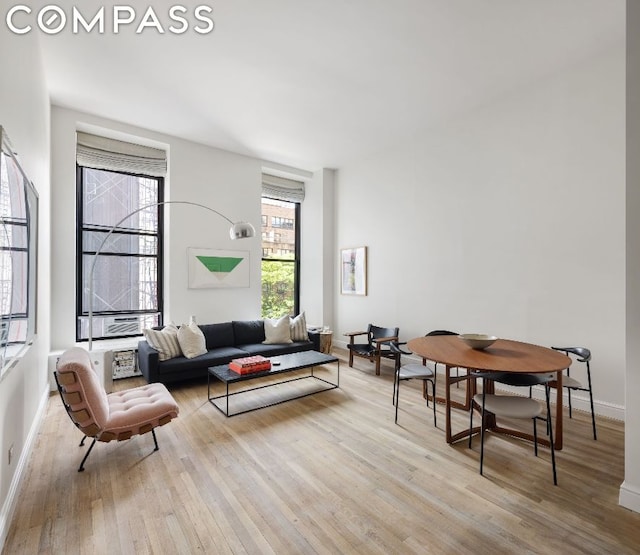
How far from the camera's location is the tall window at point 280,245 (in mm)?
6160

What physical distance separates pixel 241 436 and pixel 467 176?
394 cm

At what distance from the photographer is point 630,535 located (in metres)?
1.75

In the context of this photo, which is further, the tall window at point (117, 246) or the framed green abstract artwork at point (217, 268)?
the framed green abstract artwork at point (217, 268)

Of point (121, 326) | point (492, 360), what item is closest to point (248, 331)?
point (121, 326)

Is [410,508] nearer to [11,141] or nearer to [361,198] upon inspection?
[11,141]

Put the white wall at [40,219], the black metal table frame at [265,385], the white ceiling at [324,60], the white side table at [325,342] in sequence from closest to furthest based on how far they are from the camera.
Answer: the white wall at [40,219]
the white ceiling at [324,60]
the black metal table frame at [265,385]
the white side table at [325,342]

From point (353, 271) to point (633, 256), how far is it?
4150 mm

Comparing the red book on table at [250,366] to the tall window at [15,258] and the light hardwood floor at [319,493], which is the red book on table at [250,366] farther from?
the tall window at [15,258]

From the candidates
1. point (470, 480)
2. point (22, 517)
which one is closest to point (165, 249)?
point (22, 517)

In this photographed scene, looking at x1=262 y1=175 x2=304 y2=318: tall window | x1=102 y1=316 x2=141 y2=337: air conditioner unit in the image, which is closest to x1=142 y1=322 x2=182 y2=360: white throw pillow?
x1=102 y1=316 x2=141 y2=337: air conditioner unit

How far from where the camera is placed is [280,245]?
6383mm

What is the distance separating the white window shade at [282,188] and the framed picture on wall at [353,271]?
57.7 inches

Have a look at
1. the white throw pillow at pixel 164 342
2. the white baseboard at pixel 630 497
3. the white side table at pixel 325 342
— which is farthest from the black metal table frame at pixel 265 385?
the white baseboard at pixel 630 497

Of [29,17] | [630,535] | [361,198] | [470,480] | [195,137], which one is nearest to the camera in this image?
[630,535]
